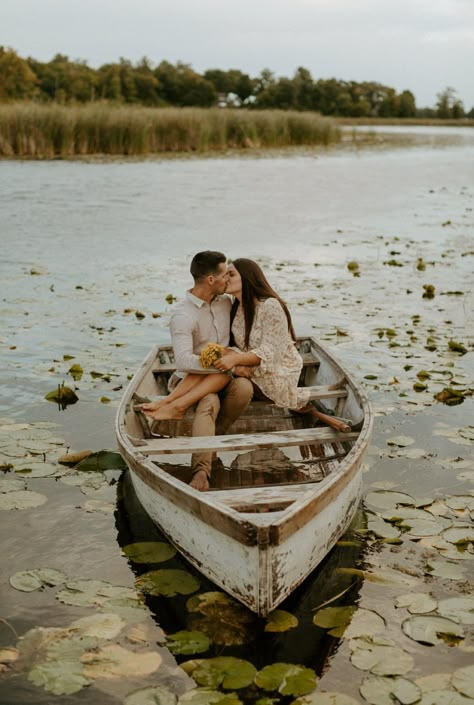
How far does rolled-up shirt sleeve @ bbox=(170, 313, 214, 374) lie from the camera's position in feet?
16.1

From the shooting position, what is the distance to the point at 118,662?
3295 millimetres

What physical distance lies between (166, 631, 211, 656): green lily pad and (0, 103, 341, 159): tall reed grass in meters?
23.0

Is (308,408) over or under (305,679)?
over

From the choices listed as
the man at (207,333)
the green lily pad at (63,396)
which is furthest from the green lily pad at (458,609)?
the green lily pad at (63,396)

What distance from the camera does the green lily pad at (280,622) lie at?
353 cm

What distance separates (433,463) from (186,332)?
180 cm

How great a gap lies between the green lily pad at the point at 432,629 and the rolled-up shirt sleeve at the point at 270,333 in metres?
Answer: 1.86

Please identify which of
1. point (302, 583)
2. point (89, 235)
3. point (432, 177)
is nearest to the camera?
point (302, 583)

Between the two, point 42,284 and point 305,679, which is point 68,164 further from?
point 305,679

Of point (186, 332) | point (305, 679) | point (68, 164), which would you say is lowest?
point (305, 679)

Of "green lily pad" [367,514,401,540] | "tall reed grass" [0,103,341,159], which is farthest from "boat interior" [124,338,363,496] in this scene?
"tall reed grass" [0,103,341,159]

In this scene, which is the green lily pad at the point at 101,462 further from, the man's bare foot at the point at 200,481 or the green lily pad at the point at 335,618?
Result: the green lily pad at the point at 335,618

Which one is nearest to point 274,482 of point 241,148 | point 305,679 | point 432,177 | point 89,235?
point 305,679

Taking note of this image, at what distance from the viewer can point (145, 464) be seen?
4133mm
